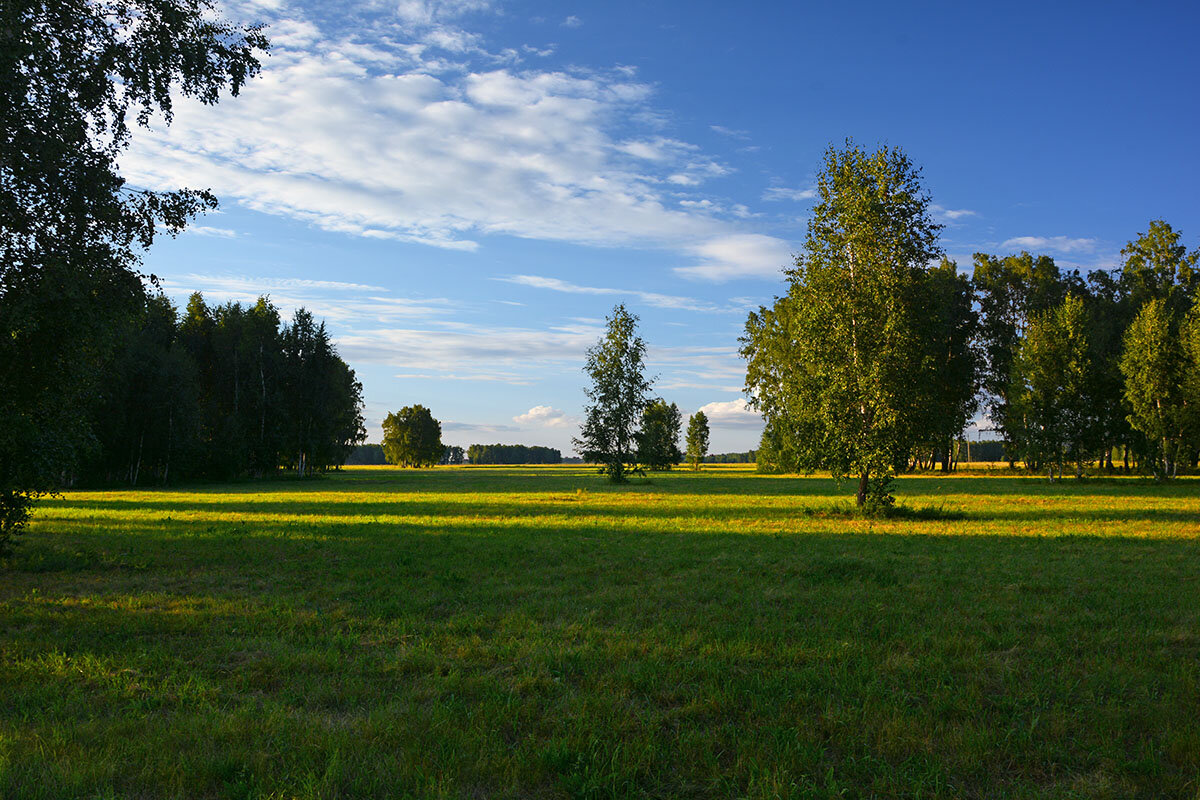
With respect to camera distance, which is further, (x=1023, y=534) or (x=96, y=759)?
(x=1023, y=534)

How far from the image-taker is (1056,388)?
47.8 m

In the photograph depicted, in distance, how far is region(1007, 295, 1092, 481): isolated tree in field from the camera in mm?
47375

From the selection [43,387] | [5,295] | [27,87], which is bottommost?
[43,387]

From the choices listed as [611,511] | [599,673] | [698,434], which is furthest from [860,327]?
[698,434]

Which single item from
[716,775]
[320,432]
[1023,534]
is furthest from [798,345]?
[320,432]

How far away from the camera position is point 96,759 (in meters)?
5.14

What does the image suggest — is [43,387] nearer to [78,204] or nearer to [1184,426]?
[78,204]

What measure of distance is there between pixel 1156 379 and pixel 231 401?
76.5 m

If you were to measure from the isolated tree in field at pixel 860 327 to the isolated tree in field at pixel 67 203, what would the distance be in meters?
19.3

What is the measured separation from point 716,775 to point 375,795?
8.19 feet

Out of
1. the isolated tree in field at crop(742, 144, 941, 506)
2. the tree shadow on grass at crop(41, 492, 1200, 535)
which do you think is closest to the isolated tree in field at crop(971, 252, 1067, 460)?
the tree shadow on grass at crop(41, 492, 1200, 535)

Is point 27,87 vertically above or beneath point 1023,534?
A: above

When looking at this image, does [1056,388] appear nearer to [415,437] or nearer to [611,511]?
[611,511]

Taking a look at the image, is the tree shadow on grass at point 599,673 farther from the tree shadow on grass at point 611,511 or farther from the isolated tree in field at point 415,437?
the isolated tree in field at point 415,437
